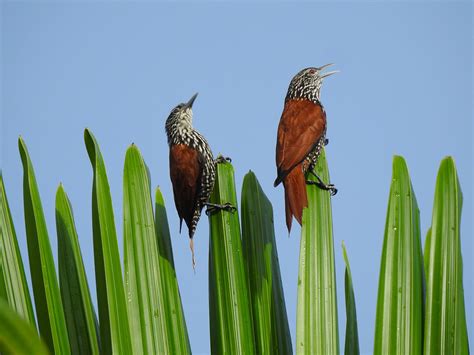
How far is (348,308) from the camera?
2832 mm

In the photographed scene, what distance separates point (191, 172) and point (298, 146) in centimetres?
89

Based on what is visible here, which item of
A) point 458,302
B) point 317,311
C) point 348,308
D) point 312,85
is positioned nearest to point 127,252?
point 317,311

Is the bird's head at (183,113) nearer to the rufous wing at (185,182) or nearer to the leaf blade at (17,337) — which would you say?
the rufous wing at (185,182)

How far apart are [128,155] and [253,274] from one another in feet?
2.59

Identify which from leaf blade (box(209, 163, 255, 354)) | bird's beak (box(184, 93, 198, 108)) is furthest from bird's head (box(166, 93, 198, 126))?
leaf blade (box(209, 163, 255, 354))

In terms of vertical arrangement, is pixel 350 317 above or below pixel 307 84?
below

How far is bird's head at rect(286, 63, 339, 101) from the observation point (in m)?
5.19

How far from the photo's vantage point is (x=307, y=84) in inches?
209

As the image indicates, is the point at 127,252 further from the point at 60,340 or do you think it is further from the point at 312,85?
the point at 312,85

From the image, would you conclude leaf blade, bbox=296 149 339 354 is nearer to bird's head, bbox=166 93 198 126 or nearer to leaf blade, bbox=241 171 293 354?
leaf blade, bbox=241 171 293 354

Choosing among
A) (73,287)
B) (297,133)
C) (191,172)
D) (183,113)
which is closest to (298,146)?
(297,133)

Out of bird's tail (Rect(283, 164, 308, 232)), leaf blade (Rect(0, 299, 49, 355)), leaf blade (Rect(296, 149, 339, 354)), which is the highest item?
bird's tail (Rect(283, 164, 308, 232))

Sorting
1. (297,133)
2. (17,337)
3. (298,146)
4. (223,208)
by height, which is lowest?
(17,337)

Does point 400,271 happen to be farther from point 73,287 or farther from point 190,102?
point 190,102
